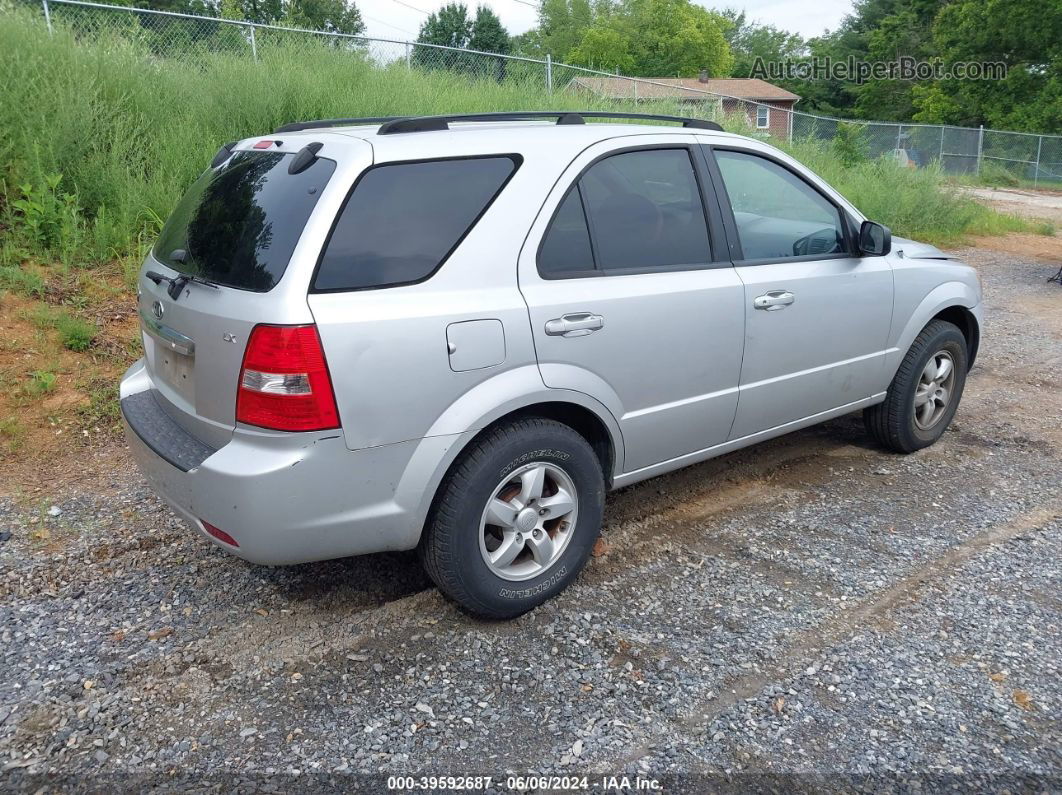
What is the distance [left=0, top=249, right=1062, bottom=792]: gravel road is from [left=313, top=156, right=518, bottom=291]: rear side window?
138 centimetres

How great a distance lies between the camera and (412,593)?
3592 millimetres

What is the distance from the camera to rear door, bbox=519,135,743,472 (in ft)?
10.9

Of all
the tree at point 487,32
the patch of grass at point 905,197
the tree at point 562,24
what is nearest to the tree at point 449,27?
the tree at point 487,32

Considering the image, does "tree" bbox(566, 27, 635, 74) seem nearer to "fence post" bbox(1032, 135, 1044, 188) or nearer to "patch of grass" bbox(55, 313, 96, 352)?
"fence post" bbox(1032, 135, 1044, 188)

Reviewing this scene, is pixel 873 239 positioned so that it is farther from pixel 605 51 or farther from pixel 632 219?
pixel 605 51

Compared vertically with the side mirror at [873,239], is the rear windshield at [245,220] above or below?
above

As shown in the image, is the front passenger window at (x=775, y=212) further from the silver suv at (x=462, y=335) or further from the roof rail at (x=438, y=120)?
the roof rail at (x=438, y=120)

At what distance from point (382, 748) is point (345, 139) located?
2086 millimetres

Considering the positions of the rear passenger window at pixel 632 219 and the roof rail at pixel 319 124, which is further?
the roof rail at pixel 319 124

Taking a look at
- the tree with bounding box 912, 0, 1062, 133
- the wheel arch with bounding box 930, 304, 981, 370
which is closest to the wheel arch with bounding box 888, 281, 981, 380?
the wheel arch with bounding box 930, 304, 981, 370

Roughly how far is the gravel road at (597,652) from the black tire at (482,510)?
0.15 m

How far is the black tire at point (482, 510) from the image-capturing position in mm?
3104

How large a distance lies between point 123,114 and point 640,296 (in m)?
6.09

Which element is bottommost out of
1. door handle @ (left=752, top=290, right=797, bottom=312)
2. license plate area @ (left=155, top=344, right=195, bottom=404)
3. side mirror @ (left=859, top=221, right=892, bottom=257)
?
license plate area @ (left=155, top=344, right=195, bottom=404)
